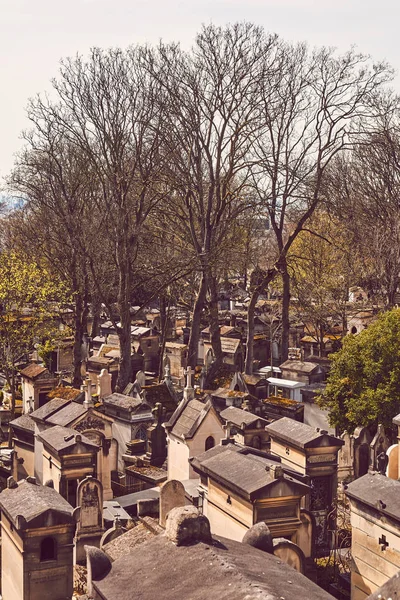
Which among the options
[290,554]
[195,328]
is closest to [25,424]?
[195,328]

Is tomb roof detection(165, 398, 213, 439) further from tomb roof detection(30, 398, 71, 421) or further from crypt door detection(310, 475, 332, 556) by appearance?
crypt door detection(310, 475, 332, 556)

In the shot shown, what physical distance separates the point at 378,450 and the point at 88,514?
781cm

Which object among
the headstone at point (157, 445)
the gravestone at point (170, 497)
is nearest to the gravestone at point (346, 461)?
the headstone at point (157, 445)

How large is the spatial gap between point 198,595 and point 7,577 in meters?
6.57

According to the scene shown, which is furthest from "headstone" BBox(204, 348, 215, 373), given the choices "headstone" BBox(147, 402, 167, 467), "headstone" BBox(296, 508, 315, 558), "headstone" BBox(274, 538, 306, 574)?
"headstone" BBox(274, 538, 306, 574)

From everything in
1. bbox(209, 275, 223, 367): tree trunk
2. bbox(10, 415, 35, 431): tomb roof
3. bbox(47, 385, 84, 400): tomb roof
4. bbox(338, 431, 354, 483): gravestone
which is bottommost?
bbox(338, 431, 354, 483): gravestone

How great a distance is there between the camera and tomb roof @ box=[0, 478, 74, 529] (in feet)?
40.0

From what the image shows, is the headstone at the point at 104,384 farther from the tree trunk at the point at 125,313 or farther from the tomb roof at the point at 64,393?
the tomb roof at the point at 64,393

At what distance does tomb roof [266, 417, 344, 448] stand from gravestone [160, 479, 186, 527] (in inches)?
137

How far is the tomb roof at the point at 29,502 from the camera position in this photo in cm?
1219

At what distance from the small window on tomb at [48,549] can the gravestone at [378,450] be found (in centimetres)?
939

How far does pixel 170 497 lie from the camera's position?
46.0 feet

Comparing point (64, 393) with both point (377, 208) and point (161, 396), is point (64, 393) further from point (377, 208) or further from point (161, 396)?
point (377, 208)

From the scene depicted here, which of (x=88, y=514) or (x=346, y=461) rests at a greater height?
(x=88, y=514)
